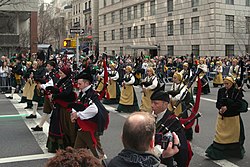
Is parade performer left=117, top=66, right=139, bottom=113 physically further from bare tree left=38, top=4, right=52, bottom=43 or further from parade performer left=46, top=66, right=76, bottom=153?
bare tree left=38, top=4, right=52, bottom=43

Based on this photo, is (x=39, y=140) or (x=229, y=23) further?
(x=229, y=23)

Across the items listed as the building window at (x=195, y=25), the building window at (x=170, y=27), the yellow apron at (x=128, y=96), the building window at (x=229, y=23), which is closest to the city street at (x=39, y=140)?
the yellow apron at (x=128, y=96)

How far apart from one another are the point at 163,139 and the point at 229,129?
362 cm

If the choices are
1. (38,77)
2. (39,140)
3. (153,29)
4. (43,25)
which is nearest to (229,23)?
(153,29)

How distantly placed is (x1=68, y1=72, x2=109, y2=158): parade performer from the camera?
2.11m

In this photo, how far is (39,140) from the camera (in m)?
7.98

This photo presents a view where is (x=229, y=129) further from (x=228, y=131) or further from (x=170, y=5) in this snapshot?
(x=170, y=5)

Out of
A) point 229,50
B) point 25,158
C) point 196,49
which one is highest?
point 196,49

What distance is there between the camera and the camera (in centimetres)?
326

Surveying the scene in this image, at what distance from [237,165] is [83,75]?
10.2 feet

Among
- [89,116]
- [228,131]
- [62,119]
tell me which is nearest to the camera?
[89,116]

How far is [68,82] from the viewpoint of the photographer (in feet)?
22.5

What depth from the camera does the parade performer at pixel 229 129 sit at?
6.47 metres

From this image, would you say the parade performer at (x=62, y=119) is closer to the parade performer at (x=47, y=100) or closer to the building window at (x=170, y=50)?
the parade performer at (x=47, y=100)
